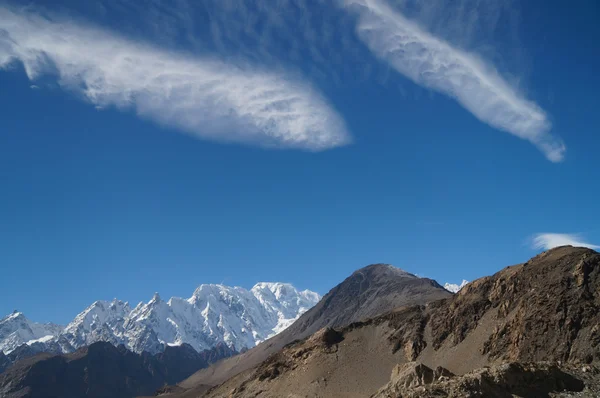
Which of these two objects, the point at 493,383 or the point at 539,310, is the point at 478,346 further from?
the point at 493,383

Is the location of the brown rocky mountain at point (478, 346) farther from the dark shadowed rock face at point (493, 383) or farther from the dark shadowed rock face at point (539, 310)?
the dark shadowed rock face at point (539, 310)

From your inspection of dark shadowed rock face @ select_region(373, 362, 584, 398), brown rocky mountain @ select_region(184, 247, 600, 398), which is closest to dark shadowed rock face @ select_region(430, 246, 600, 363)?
brown rocky mountain @ select_region(184, 247, 600, 398)

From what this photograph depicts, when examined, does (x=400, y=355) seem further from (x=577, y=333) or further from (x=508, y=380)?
(x=508, y=380)

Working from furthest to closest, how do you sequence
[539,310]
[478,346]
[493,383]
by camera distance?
[478,346], [539,310], [493,383]

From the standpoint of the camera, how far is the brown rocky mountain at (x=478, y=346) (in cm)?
4144

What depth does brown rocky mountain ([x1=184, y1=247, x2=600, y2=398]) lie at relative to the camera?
4144cm

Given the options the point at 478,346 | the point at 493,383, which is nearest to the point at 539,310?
the point at 478,346

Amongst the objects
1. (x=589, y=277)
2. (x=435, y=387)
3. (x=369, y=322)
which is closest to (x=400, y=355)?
(x=369, y=322)

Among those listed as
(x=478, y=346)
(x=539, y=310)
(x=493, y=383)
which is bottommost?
(x=493, y=383)

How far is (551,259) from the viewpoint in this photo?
10031 centimetres

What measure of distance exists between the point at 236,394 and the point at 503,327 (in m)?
68.9

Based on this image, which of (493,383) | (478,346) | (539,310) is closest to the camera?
(493,383)

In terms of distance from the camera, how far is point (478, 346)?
9431 cm

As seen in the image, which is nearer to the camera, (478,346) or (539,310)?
(539,310)
